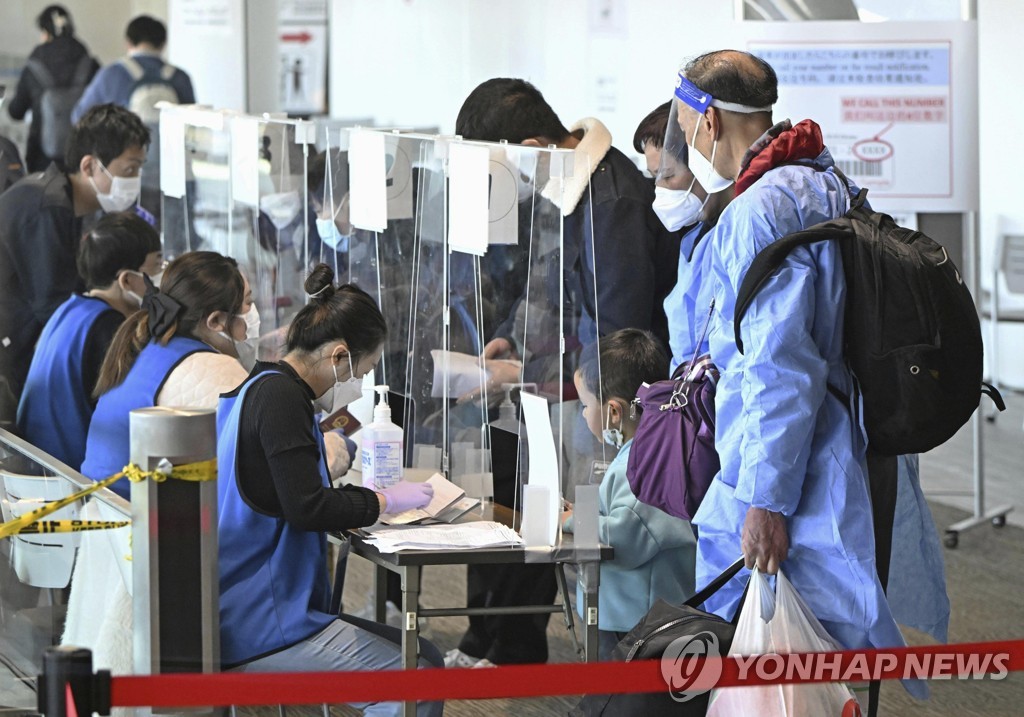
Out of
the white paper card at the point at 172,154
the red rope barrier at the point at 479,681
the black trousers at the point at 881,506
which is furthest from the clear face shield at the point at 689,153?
the white paper card at the point at 172,154

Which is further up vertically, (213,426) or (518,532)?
(213,426)

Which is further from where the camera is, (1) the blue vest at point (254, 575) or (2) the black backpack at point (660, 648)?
A: (1) the blue vest at point (254, 575)

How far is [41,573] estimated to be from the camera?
2514 mm

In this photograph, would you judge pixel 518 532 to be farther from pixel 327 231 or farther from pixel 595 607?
pixel 327 231

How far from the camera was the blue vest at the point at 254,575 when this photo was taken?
2506 millimetres

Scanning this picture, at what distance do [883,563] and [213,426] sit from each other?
1230mm

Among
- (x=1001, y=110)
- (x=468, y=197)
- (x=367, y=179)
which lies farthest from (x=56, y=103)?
(x=468, y=197)

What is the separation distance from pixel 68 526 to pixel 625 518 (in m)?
1.03

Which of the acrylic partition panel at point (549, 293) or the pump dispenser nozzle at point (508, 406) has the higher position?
the acrylic partition panel at point (549, 293)

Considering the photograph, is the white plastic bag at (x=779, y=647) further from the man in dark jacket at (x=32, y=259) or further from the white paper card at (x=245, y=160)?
the man in dark jacket at (x=32, y=259)

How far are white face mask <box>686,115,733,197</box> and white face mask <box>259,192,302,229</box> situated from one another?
56.9 inches

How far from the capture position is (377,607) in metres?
3.29

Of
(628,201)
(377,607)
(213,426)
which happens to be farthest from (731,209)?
(377,607)

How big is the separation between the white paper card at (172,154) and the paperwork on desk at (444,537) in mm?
2062
